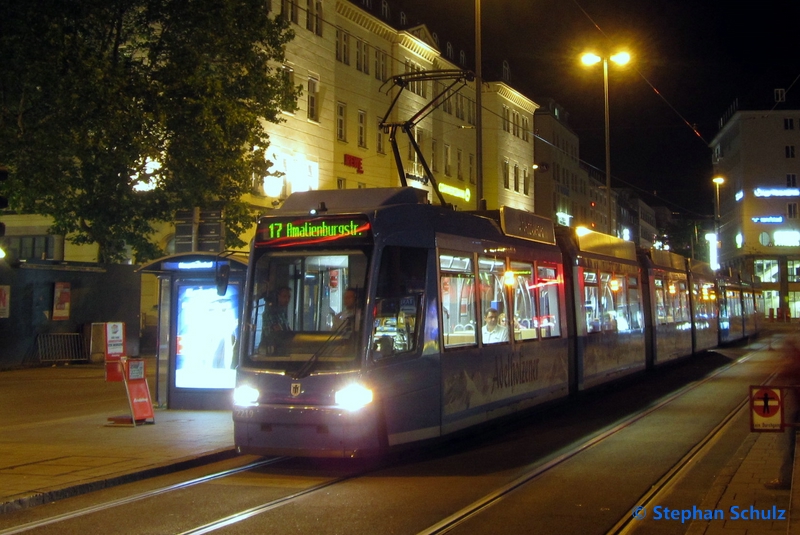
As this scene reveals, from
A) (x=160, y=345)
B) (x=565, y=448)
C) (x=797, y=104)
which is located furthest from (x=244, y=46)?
(x=797, y=104)

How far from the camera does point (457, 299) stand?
12.3 m

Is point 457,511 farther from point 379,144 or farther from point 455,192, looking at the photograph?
point 455,192

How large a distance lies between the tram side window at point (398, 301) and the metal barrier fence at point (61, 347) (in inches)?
845

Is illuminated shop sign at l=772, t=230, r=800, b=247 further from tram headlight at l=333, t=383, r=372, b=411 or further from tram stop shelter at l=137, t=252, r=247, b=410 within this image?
tram headlight at l=333, t=383, r=372, b=411

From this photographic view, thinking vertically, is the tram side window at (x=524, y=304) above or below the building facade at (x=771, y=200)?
below

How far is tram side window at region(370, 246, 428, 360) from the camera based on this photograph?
420 inches

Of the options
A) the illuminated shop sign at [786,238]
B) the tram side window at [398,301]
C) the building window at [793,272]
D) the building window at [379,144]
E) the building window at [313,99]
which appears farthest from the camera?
the building window at [793,272]

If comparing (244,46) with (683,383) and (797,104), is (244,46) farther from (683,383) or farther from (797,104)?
(797,104)

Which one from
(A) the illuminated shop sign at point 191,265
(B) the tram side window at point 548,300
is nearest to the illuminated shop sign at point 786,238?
(B) the tram side window at point 548,300

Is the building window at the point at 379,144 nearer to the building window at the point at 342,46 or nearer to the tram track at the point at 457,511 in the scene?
the building window at the point at 342,46

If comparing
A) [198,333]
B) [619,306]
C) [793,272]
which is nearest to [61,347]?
[198,333]

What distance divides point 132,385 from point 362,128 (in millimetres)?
33265

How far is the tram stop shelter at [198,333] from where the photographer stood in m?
15.8

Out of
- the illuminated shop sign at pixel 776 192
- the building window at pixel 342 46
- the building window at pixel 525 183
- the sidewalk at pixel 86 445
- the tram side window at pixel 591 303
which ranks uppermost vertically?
the illuminated shop sign at pixel 776 192
